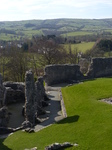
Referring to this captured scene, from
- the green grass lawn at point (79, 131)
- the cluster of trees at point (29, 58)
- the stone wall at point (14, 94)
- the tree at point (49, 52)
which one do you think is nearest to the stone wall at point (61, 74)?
the stone wall at point (14, 94)

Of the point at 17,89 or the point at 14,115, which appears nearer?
the point at 14,115

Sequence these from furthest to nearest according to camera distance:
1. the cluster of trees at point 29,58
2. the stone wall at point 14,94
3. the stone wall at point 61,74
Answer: the cluster of trees at point 29,58 < the stone wall at point 61,74 < the stone wall at point 14,94

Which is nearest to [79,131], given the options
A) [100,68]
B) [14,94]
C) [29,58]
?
[14,94]

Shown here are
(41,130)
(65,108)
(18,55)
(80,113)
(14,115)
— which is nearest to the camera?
(41,130)

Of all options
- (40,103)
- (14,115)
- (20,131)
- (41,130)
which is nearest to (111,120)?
(41,130)

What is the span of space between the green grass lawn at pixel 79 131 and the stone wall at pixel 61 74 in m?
13.2

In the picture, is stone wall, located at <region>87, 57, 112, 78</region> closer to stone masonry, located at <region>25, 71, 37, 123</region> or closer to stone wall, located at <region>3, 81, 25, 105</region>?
stone wall, located at <region>3, 81, 25, 105</region>

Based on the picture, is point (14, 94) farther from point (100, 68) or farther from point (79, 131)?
point (79, 131)

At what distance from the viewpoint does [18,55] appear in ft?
176

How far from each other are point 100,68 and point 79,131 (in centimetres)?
2574

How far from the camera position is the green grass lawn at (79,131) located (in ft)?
59.9

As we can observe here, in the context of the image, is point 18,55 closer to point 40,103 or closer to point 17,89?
point 17,89

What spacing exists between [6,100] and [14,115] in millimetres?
5792

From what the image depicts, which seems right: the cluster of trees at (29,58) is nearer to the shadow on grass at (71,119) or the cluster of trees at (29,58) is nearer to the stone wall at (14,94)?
the stone wall at (14,94)
